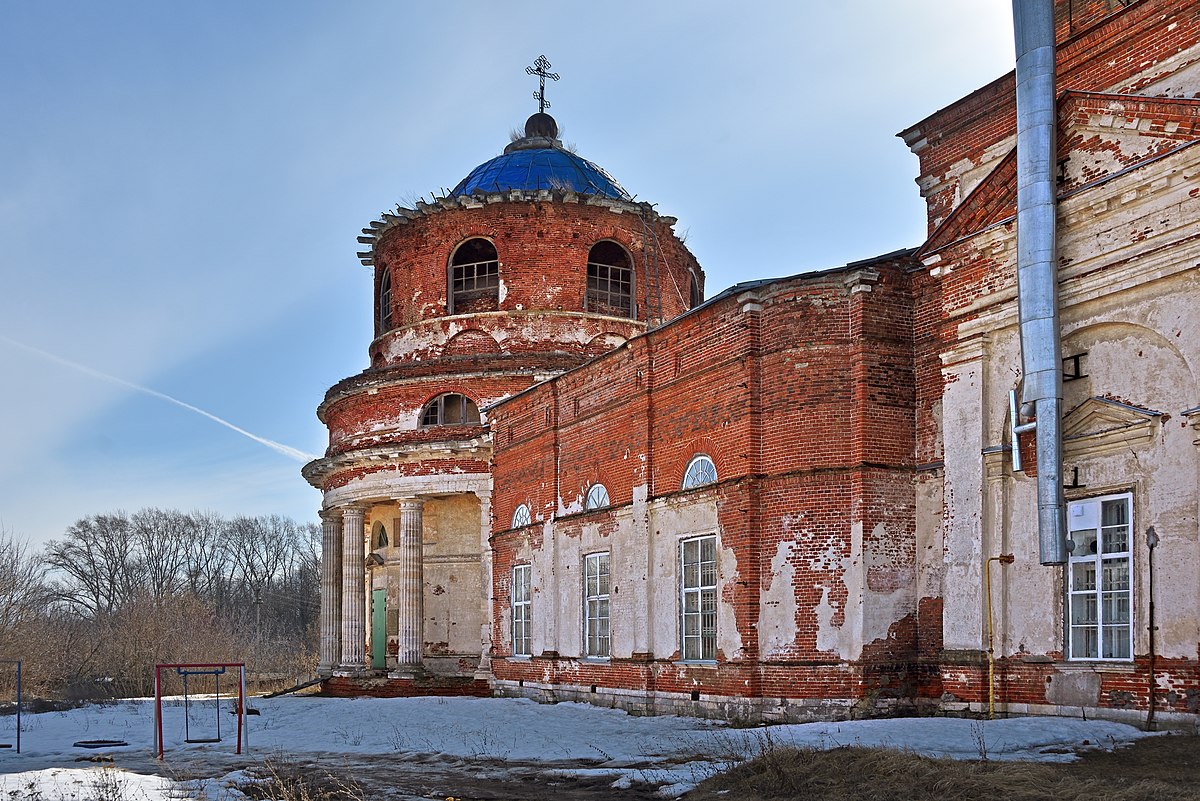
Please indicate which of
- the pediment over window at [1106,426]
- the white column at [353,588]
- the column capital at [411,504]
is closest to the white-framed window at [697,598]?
the pediment over window at [1106,426]

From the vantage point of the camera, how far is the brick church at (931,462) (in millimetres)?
12938

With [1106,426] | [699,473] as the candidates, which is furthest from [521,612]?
[1106,426]

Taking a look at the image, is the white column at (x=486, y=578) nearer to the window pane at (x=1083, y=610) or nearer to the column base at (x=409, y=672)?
the column base at (x=409, y=672)

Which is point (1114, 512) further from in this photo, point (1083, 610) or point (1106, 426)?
point (1083, 610)

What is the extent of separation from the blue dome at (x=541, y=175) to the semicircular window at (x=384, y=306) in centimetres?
270

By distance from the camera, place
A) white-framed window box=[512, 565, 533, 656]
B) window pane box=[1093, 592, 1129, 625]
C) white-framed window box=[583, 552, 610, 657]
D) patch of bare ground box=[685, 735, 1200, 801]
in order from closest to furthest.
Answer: patch of bare ground box=[685, 735, 1200, 801], window pane box=[1093, 592, 1129, 625], white-framed window box=[583, 552, 610, 657], white-framed window box=[512, 565, 533, 656]

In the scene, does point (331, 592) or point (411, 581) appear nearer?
point (411, 581)

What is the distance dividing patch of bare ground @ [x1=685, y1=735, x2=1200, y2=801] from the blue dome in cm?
2037

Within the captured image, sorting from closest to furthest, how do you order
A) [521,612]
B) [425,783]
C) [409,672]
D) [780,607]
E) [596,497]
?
[425,783]
[780,607]
[596,497]
[521,612]
[409,672]

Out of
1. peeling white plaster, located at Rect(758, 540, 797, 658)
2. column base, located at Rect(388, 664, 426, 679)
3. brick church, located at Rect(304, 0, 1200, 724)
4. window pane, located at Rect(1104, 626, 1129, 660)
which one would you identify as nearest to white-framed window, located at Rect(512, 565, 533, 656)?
brick church, located at Rect(304, 0, 1200, 724)

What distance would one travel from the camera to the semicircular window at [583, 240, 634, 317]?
29.6 m

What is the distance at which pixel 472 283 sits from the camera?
29453 mm

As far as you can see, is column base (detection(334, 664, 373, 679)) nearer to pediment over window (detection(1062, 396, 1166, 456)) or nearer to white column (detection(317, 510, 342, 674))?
white column (detection(317, 510, 342, 674))

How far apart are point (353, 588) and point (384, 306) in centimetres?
681
